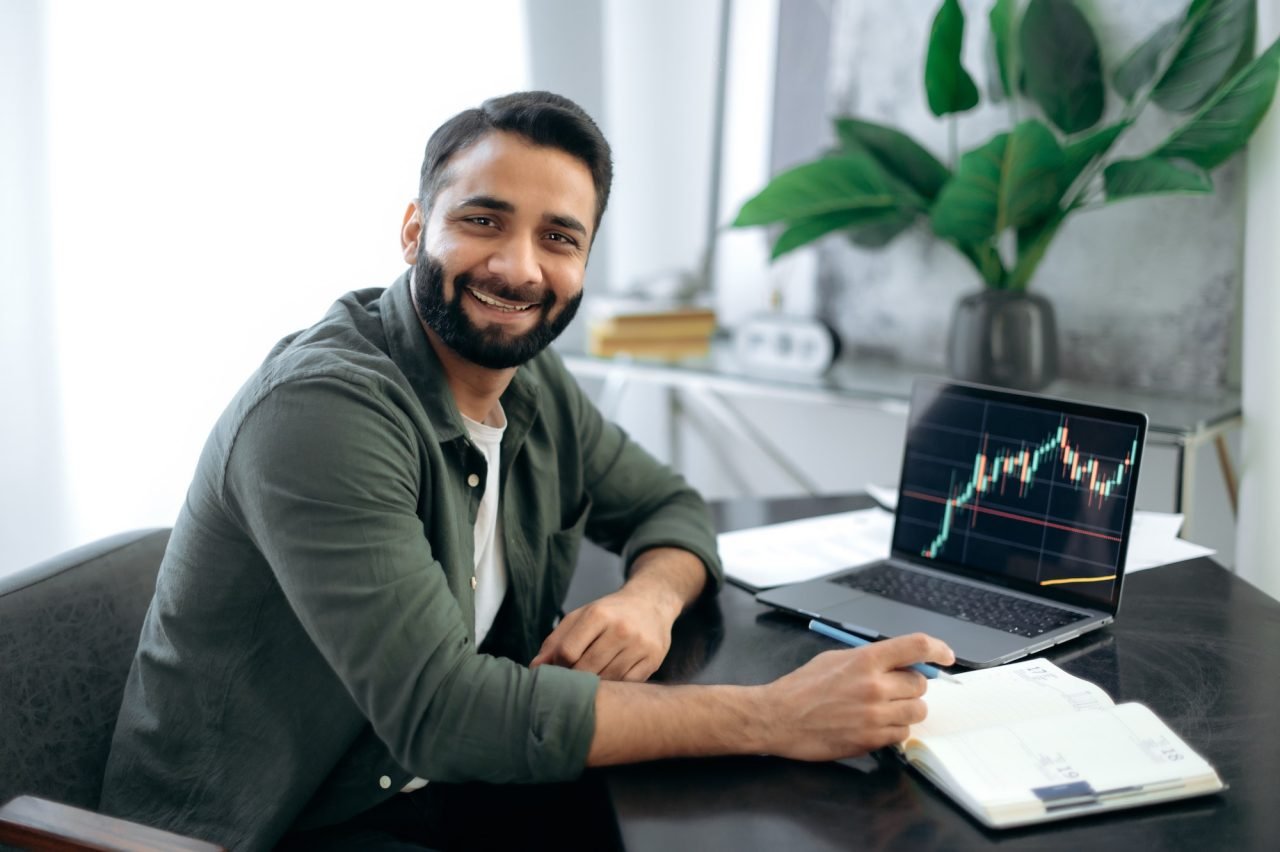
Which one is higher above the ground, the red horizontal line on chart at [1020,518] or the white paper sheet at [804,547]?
the red horizontal line on chart at [1020,518]

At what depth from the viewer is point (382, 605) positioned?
103cm

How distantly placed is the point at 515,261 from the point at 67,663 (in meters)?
0.63

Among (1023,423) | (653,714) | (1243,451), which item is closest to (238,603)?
(653,714)

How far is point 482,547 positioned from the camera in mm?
1374

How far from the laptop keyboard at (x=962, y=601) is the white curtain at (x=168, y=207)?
1351 millimetres

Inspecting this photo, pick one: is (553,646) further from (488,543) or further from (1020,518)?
(1020,518)

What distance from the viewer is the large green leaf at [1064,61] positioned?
6.41 feet

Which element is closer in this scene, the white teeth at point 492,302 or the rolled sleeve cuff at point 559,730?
the rolled sleeve cuff at point 559,730

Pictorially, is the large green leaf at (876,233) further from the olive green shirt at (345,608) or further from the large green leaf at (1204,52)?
the olive green shirt at (345,608)

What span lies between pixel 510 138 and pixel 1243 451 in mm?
1261

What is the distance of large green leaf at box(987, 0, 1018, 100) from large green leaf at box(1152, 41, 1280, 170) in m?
0.32

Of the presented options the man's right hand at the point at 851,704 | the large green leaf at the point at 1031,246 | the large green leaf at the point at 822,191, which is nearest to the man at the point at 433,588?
the man's right hand at the point at 851,704

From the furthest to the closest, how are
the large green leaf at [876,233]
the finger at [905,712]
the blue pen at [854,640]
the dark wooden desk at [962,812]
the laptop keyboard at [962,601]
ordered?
the large green leaf at [876,233] < the laptop keyboard at [962,601] < the blue pen at [854,640] < the finger at [905,712] < the dark wooden desk at [962,812]

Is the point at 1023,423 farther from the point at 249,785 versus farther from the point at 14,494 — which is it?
the point at 14,494
